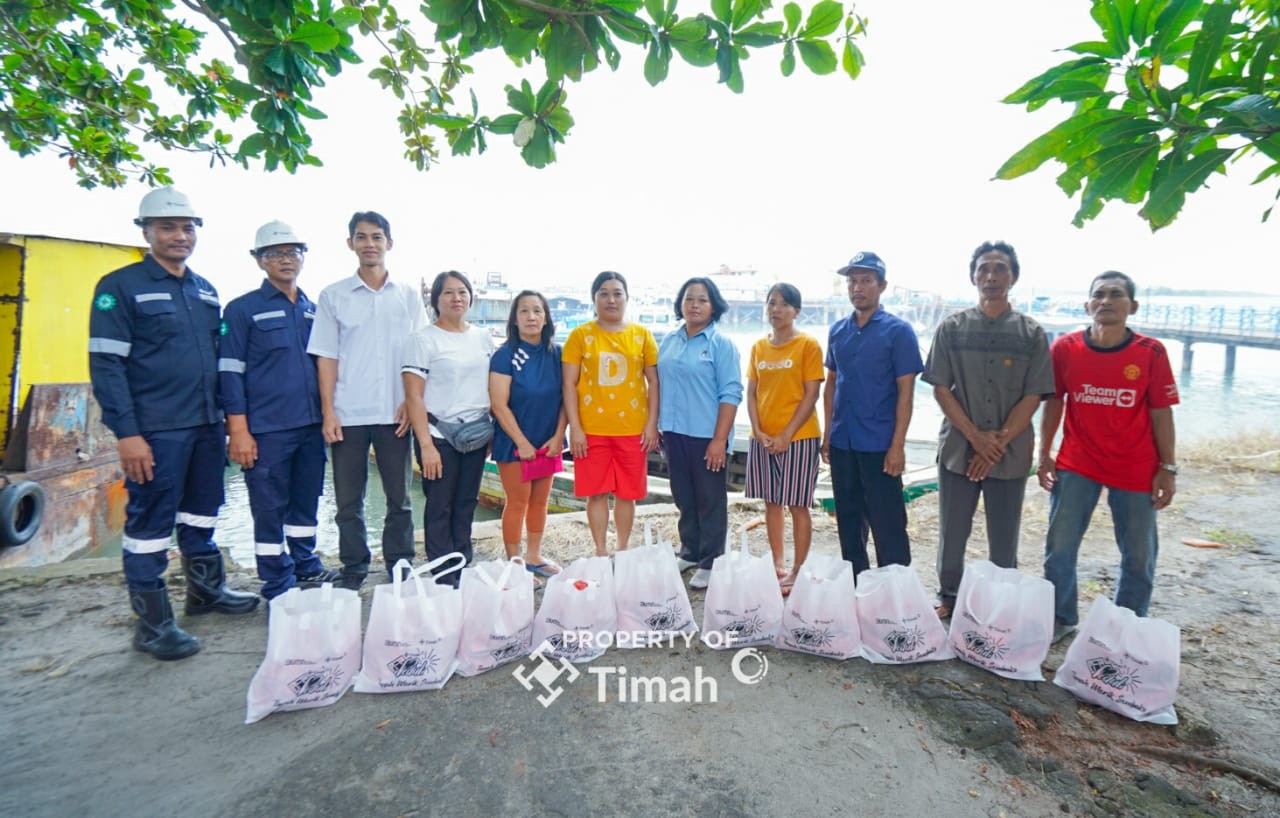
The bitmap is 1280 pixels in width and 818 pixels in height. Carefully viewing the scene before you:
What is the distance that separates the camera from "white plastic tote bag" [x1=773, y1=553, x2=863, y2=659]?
2.56m

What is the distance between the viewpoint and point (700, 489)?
3.40m

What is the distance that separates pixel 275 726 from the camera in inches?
85.4

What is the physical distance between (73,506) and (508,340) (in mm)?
5890

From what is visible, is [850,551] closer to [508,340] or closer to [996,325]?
[996,325]

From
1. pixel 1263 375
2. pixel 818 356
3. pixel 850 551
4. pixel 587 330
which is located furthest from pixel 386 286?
pixel 1263 375

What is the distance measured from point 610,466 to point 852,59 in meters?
2.31

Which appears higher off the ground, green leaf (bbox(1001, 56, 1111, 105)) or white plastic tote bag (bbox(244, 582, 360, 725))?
green leaf (bbox(1001, 56, 1111, 105))

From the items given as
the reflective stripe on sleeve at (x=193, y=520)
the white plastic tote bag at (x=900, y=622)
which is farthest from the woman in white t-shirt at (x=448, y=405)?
the white plastic tote bag at (x=900, y=622)

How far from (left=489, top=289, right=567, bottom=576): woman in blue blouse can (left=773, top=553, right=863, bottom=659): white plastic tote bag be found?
1.56m

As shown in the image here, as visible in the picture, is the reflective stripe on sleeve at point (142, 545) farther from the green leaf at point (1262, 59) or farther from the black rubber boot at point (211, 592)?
the green leaf at point (1262, 59)

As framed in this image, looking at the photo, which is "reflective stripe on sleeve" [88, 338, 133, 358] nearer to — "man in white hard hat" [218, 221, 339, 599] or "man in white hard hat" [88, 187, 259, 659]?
"man in white hard hat" [88, 187, 259, 659]

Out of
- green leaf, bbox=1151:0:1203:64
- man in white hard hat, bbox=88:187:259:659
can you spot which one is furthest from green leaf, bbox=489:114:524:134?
man in white hard hat, bbox=88:187:259:659

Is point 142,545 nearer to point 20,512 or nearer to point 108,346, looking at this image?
point 108,346

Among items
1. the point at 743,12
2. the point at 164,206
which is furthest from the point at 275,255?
the point at 743,12
